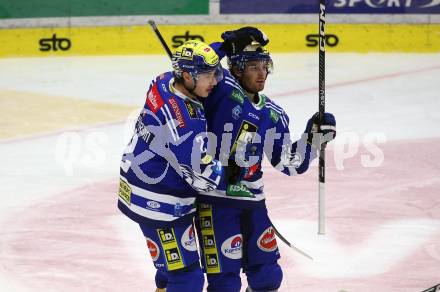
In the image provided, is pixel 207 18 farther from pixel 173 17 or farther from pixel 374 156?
pixel 374 156

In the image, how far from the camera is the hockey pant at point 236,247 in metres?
4.43

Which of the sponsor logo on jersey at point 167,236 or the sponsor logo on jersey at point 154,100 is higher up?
the sponsor logo on jersey at point 154,100

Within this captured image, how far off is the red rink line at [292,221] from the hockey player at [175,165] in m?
1.15

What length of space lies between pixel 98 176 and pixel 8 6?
458 centimetres

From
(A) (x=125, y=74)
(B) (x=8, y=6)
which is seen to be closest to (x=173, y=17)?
(A) (x=125, y=74)

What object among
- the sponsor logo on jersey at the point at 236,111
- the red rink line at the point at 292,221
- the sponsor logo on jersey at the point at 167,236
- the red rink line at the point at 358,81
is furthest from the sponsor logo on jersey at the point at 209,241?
the red rink line at the point at 358,81

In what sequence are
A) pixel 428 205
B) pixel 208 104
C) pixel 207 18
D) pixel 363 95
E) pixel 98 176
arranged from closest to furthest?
pixel 208 104 < pixel 428 205 < pixel 98 176 < pixel 363 95 < pixel 207 18

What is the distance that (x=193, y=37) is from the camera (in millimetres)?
11461

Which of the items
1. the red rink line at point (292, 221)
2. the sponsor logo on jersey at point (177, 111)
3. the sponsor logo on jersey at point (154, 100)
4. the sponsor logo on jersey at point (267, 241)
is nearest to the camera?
the sponsor logo on jersey at point (177, 111)

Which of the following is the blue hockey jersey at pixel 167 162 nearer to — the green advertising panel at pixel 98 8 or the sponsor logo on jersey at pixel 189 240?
the sponsor logo on jersey at pixel 189 240

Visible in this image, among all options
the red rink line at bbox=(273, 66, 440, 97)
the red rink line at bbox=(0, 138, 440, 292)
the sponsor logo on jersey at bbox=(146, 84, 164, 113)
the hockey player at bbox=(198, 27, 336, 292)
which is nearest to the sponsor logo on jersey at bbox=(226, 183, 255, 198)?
the hockey player at bbox=(198, 27, 336, 292)

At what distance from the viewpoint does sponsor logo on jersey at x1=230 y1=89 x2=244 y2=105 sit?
433cm

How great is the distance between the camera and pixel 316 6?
11.3 m

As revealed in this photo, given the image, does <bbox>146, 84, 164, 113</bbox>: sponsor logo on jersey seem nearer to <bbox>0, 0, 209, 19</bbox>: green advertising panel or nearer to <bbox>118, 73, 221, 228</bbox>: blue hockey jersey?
<bbox>118, 73, 221, 228</bbox>: blue hockey jersey
